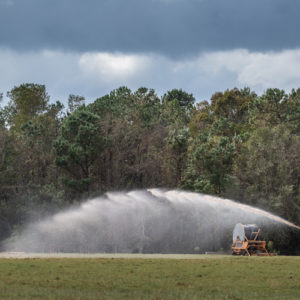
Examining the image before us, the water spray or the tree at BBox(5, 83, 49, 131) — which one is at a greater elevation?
the tree at BBox(5, 83, 49, 131)

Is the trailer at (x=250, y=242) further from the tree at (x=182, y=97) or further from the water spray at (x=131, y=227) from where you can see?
the tree at (x=182, y=97)

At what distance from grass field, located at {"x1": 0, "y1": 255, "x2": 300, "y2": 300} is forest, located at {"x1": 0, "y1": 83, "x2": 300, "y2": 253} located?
1277 inches

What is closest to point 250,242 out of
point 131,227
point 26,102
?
point 131,227

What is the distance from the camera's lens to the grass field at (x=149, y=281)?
19594mm

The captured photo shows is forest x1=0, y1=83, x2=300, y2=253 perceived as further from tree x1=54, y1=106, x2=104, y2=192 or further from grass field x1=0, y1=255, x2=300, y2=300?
grass field x1=0, y1=255, x2=300, y2=300

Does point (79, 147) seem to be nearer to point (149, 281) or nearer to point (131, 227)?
point (131, 227)

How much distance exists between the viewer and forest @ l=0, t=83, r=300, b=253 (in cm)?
6462

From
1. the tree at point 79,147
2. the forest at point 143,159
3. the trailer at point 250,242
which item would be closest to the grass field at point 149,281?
the trailer at point 250,242

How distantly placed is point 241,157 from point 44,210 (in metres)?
23.7

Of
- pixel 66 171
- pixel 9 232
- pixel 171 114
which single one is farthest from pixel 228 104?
pixel 9 232

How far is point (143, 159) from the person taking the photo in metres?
74.9

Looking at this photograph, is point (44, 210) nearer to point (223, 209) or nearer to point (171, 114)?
point (223, 209)

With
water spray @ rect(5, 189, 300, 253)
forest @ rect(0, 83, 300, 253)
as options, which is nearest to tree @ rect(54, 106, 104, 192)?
forest @ rect(0, 83, 300, 253)

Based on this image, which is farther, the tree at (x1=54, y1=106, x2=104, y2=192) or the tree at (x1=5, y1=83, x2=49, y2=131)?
the tree at (x1=5, y1=83, x2=49, y2=131)
